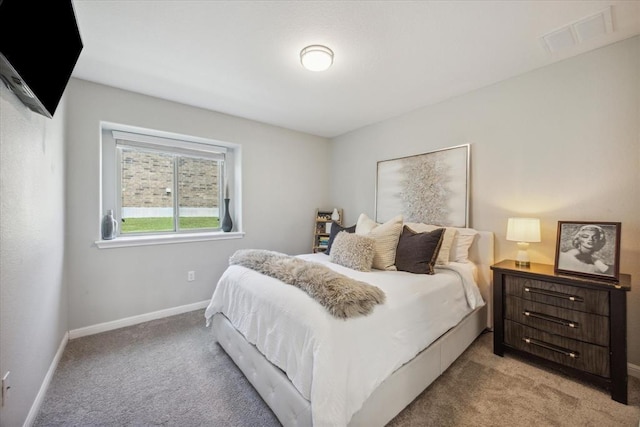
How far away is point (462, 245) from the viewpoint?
2496 millimetres

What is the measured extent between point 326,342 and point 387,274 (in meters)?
1.04

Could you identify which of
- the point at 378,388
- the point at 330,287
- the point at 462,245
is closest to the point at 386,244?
the point at 462,245

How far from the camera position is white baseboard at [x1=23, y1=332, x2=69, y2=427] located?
1.40 m

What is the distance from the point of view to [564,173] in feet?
6.86

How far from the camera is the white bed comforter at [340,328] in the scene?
1155 millimetres

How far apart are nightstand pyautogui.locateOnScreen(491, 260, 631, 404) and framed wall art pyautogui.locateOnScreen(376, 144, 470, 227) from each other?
2.66ft

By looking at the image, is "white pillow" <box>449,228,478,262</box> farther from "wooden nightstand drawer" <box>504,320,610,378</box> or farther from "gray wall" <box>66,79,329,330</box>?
"gray wall" <box>66,79,329,330</box>

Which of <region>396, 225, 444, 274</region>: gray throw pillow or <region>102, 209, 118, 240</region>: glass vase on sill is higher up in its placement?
<region>102, 209, 118, 240</region>: glass vase on sill

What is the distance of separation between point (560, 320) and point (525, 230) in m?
0.67

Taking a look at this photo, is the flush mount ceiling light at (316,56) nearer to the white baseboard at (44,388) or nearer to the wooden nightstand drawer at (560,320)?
the wooden nightstand drawer at (560,320)

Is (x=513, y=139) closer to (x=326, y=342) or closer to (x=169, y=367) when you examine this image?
(x=326, y=342)

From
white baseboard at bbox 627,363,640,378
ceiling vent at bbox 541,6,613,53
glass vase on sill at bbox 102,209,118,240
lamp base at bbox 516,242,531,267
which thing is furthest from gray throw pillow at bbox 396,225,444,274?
glass vase on sill at bbox 102,209,118,240

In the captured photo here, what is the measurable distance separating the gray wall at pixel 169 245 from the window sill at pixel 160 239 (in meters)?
0.06

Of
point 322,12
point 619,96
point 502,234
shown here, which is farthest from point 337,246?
point 619,96
